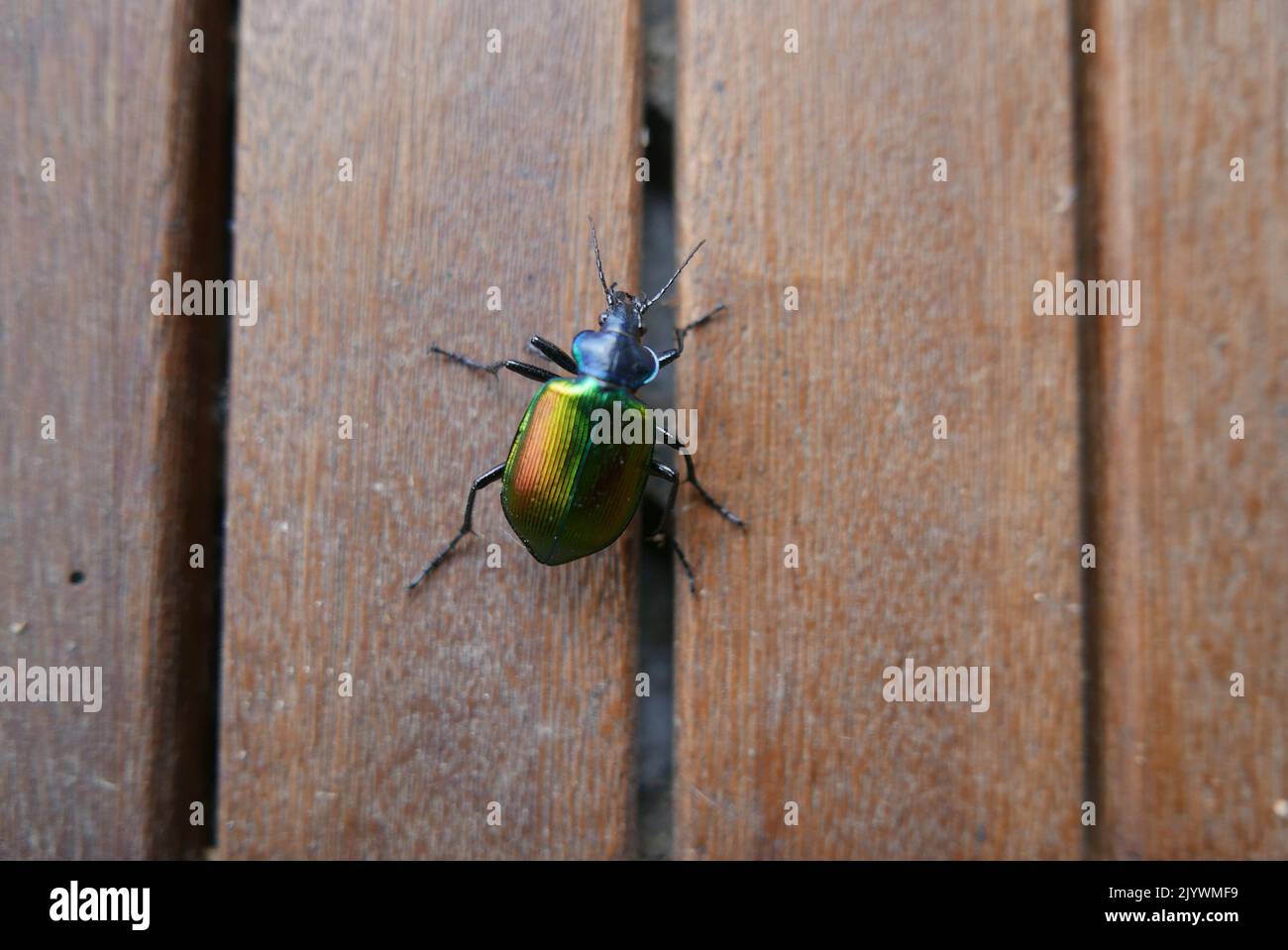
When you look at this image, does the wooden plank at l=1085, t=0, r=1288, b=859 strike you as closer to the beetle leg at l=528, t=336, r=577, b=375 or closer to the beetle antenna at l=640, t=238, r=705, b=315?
the beetle antenna at l=640, t=238, r=705, b=315

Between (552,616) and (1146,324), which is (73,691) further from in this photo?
(1146,324)

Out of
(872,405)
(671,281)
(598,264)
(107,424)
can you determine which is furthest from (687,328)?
(107,424)

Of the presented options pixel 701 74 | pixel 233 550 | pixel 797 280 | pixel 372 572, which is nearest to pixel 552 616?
pixel 372 572

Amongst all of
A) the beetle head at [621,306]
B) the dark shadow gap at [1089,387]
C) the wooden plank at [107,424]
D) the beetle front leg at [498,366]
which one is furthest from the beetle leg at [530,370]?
the dark shadow gap at [1089,387]

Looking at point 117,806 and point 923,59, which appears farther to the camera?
point 923,59

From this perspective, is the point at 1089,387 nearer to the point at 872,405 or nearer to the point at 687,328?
the point at 872,405

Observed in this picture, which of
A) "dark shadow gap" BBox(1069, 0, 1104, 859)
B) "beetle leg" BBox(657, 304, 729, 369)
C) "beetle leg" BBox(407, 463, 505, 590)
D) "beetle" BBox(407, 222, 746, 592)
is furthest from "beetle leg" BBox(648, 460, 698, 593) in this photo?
"dark shadow gap" BBox(1069, 0, 1104, 859)
